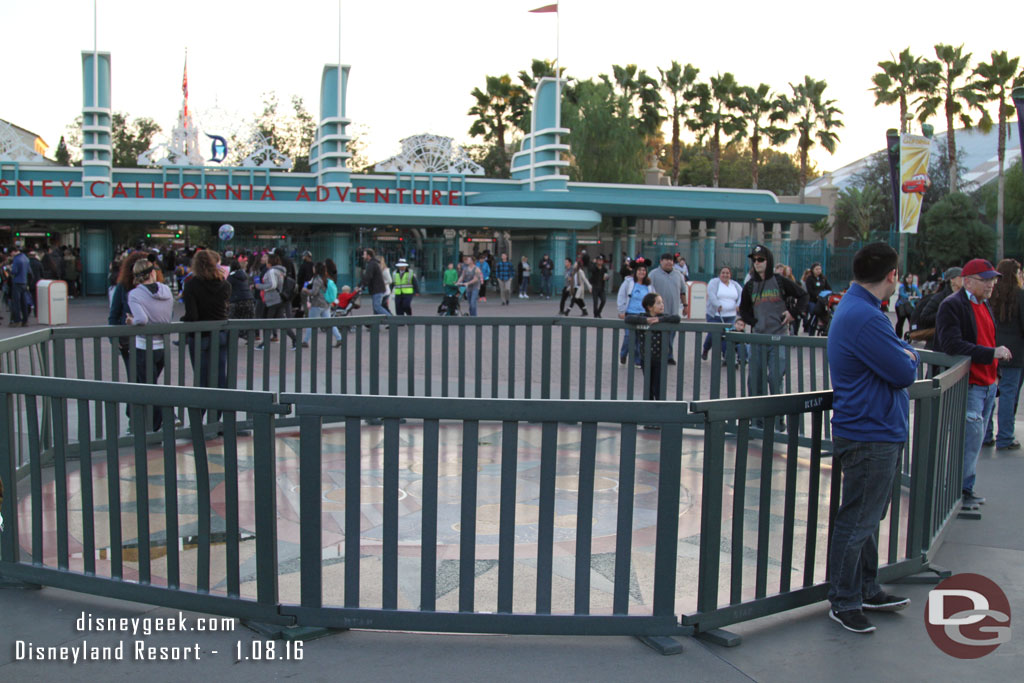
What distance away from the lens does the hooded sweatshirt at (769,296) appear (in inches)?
416

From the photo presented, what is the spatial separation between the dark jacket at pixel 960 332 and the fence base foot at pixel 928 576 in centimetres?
211

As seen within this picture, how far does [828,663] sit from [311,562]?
2.43 meters

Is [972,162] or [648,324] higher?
[972,162]

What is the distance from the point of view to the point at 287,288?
17344mm

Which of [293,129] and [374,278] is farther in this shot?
[293,129]

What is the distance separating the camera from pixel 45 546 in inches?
221

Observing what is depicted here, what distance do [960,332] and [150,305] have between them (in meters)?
7.50

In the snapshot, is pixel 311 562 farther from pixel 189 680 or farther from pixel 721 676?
pixel 721 676

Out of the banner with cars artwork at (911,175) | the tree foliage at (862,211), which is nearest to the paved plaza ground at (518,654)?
the banner with cars artwork at (911,175)

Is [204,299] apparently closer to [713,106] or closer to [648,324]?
[648,324]

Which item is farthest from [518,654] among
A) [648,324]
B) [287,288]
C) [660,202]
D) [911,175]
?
[660,202]

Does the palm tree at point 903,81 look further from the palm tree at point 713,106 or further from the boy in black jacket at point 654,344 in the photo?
the boy in black jacket at point 654,344

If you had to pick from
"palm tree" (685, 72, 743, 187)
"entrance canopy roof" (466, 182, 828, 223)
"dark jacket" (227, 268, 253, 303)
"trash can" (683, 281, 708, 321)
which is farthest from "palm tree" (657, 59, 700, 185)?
"dark jacket" (227, 268, 253, 303)

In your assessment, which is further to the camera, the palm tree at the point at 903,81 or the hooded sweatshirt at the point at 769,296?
the palm tree at the point at 903,81
